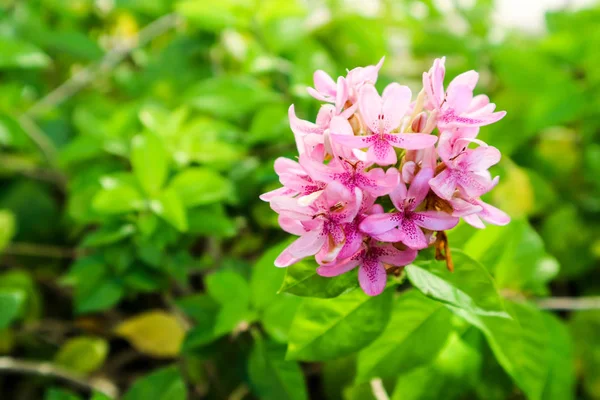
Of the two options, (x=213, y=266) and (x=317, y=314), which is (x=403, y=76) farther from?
(x=317, y=314)

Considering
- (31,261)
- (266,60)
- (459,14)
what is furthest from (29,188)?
(459,14)

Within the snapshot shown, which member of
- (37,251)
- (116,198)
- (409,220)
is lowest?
(409,220)

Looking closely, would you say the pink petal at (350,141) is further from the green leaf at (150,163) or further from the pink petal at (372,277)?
the green leaf at (150,163)

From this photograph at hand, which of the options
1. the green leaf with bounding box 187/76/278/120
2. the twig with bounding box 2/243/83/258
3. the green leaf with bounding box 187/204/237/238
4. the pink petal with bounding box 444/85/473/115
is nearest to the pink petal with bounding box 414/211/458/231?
the pink petal with bounding box 444/85/473/115

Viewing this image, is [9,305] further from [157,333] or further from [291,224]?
[291,224]

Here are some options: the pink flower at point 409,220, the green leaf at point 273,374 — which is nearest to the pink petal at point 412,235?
the pink flower at point 409,220

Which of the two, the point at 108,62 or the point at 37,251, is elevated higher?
the point at 108,62

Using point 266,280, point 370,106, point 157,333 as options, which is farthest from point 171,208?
point 370,106
